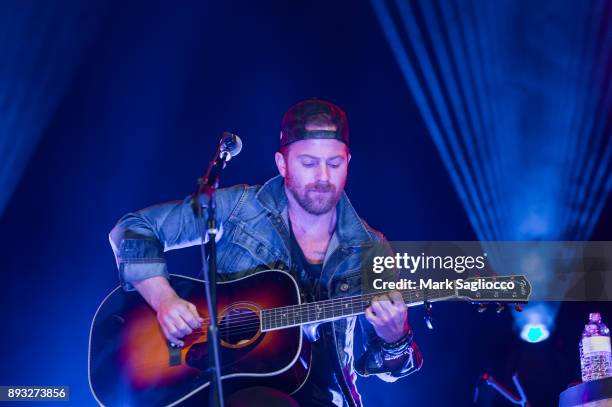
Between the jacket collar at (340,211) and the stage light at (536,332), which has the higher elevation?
the jacket collar at (340,211)

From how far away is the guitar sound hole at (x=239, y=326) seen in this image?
3910 millimetres

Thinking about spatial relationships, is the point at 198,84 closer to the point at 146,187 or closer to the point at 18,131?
the point at 146,187

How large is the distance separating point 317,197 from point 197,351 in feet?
3.94

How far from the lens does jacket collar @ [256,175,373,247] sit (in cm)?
455

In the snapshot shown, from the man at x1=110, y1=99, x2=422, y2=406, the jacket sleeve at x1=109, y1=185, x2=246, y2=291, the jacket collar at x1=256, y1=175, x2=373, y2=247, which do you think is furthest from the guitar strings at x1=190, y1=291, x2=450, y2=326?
the jacket sleeve at x1=109, y1=185, x2=246, y2=291

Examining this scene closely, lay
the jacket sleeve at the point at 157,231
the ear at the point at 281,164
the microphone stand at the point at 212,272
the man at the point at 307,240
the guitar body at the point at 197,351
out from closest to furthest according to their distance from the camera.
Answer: the microphone stand at the point at 212,272 < the guitar body at the point at 197,351 < the man at the point at 307,240 < the jacket sleeve at the point at 157,231 < the ear at the point at 281,164

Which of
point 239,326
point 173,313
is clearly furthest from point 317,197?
point 173,313

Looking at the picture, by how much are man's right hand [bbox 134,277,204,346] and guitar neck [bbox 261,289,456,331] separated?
0.37 meters

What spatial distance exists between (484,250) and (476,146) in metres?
0.71

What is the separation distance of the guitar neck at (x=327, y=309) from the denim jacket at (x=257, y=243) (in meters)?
0.27

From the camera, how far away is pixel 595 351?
437 centimetres

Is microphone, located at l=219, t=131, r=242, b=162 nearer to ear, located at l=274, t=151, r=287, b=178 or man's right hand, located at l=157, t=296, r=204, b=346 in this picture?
man's right hand, located at l=157, t=296, r=204, b=346

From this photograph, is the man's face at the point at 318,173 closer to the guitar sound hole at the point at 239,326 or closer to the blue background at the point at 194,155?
the blue background at the point at 194,155

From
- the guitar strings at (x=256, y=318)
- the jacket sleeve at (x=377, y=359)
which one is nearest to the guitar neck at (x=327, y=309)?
the guitar strings at (x=256, y=318)
